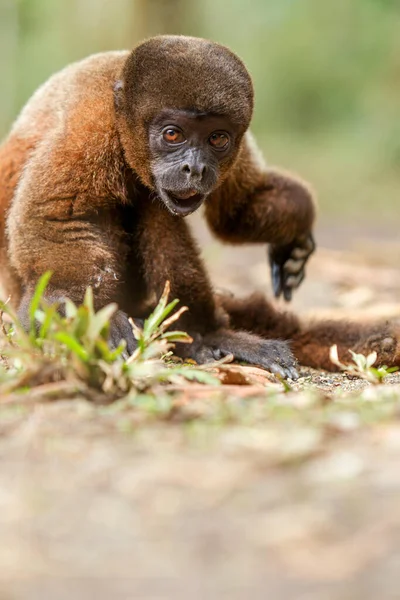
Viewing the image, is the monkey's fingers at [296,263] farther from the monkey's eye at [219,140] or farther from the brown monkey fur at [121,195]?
the monkey's eye at [219,140]

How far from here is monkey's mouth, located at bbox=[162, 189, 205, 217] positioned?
4898 millimetres

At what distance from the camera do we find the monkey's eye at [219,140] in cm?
505

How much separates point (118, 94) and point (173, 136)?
0.41m

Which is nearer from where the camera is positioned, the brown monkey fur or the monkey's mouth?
the brown monkey fur

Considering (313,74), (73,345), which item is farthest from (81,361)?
(313,74)

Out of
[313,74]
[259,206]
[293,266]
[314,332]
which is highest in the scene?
[259,206]

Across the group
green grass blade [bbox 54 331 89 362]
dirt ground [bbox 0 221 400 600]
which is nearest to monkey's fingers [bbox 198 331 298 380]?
dirt ground [bbox 0 221 400 600]

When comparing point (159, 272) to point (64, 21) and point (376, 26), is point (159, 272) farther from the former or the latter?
point (376, 26)

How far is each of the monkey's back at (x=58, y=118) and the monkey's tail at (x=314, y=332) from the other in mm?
1551

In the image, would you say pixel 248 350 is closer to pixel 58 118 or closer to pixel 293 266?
pixel 293 266

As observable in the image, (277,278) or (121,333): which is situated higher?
(121,333)

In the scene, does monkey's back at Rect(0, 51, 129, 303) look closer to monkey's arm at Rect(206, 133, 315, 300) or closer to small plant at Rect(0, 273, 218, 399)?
monkey's arm at Rect(206, 133, 315, 300)

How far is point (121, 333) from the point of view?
4.59 m

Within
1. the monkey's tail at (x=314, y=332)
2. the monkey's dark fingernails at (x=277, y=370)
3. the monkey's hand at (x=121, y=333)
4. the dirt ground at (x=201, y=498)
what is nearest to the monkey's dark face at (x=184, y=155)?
the monkey's hand at (x=121, y=333)
